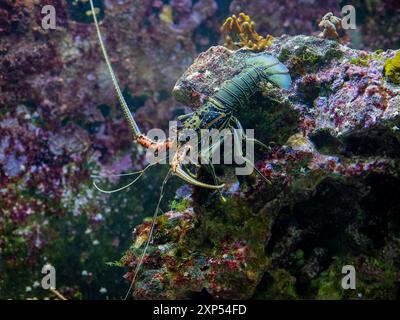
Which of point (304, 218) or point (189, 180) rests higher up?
point (189, 180)

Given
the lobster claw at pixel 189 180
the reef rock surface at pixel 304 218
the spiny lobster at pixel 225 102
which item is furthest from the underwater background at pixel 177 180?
the lobster claw at pixel 189 180

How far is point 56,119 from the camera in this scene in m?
6.73

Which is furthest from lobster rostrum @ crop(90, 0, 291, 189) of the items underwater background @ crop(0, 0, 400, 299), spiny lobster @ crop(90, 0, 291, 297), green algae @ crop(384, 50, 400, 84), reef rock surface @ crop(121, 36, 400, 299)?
green algae @ crop(384, 50, 400, 84)

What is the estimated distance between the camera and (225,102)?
4.25 meters

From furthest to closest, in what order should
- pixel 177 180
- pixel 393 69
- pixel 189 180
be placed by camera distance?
pixel 177 180 < pixel 393 69 < pixel 189 180

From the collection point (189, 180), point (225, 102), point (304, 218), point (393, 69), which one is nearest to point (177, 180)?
point (225, 102)

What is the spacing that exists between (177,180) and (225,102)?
2069mm

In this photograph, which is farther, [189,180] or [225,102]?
[225,102]

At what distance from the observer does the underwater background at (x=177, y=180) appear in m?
3.85

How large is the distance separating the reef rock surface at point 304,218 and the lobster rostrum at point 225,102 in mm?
368

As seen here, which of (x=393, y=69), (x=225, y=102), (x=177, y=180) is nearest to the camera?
(x=393, y=69)

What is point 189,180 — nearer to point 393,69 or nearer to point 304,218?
point 304,218

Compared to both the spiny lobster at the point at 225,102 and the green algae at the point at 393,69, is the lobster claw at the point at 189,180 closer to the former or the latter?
the spiny lobster at the point at 225,102
